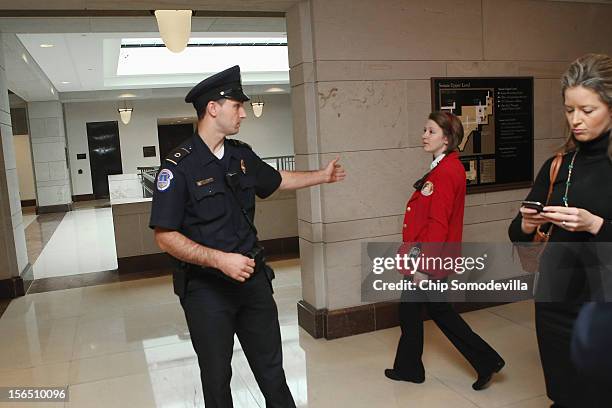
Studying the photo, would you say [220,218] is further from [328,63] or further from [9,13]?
[9,13]

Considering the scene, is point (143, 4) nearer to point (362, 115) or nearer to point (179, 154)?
point (362, 115)

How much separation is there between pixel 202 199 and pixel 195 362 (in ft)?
6.36

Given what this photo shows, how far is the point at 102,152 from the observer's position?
56.4 ft

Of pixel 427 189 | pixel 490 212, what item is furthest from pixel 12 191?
pixel 490 212

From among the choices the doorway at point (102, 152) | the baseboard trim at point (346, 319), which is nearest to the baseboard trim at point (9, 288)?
the baseboard trim at point (346, 319)

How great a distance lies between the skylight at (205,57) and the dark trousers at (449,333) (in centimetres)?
965

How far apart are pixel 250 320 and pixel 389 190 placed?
203 cm

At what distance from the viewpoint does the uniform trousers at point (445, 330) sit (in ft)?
9.65

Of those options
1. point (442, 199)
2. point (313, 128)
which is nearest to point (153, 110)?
point (313, 128)

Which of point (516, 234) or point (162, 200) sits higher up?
point (162, 200)

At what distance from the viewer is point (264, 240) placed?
22.5 feet

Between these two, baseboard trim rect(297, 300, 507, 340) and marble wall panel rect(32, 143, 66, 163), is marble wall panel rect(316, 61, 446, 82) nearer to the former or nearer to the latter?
baseboard trim rect(297, 300, 507, 340)

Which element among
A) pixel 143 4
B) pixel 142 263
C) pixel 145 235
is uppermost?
pixel 143 4

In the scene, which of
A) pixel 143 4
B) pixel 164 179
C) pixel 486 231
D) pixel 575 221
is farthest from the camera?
pixel 486 231
